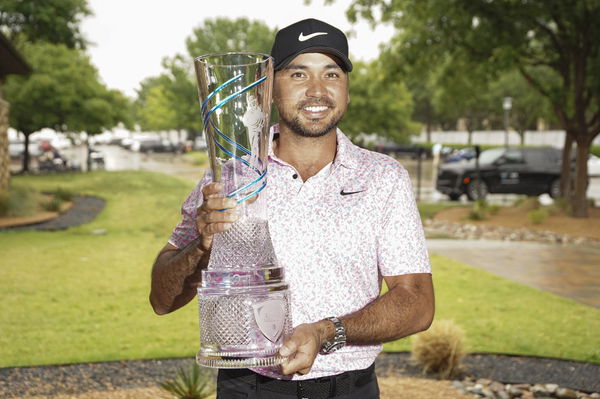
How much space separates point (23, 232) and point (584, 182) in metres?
12.4

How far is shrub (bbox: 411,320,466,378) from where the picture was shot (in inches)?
254

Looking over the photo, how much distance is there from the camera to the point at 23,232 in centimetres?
1644

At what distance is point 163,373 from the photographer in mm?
6707

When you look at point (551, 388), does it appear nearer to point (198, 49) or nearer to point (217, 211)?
point (217, 211)

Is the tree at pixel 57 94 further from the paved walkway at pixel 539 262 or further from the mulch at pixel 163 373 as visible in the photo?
the mulch at pixel 163 373

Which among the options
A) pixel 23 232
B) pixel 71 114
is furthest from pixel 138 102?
pixel 23 232

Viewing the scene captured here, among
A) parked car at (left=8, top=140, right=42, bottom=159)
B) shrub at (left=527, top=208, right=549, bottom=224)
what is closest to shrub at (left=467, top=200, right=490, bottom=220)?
shrub at (left=527, top=208, right=549, bottom=224)

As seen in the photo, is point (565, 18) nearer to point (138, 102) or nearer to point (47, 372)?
point (47, 372)

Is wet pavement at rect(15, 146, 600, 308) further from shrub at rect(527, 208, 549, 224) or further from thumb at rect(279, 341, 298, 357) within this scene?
thumb at rect(279, 341, 298, 357)

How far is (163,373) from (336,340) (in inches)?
193

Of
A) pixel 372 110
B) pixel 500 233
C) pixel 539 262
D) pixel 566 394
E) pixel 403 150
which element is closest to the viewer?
pixel 566 394

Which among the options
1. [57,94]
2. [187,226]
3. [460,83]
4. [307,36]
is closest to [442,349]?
[187,226]

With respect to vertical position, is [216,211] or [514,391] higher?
[216,211]

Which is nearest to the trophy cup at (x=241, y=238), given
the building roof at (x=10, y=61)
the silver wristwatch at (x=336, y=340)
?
the silver wristwatch at (x=336, y=340)
